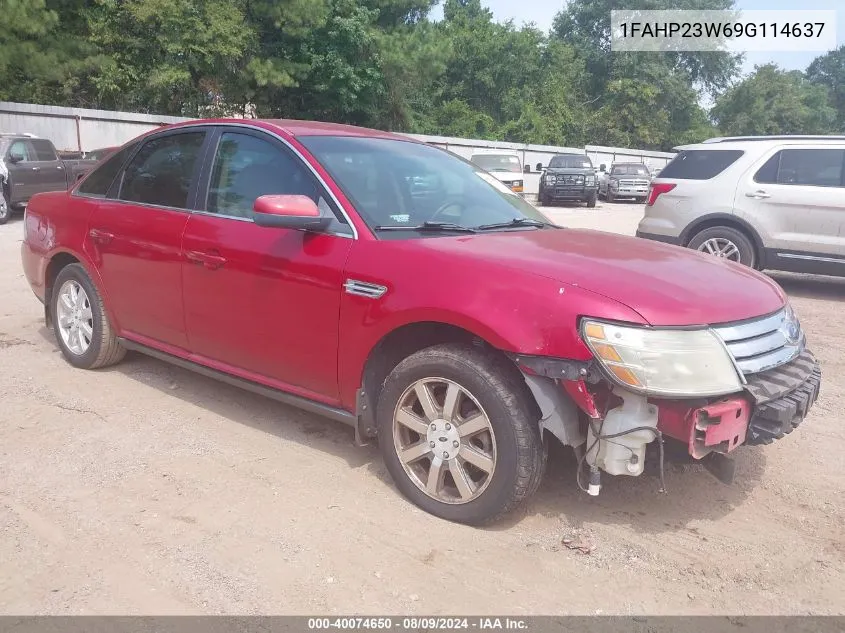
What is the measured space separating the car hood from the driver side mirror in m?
0.56

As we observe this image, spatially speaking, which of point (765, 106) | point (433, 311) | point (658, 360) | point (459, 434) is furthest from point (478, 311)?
point (765, 106)

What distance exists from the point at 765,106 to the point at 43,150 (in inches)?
2190

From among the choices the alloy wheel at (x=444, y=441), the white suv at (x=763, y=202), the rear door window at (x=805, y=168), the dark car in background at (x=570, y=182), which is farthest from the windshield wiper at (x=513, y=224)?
the dark car in background at (x=570, y=182)

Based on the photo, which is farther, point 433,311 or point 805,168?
point 805,168

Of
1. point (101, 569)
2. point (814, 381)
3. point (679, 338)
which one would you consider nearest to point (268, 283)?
point (101, 569)

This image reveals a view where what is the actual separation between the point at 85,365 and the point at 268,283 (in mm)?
2143

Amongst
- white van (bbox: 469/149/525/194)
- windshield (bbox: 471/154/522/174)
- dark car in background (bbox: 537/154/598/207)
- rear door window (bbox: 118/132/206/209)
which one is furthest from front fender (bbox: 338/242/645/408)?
dark car in background (bbox: 537/154/598/207)

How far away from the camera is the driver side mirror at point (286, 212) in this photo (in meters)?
3.38

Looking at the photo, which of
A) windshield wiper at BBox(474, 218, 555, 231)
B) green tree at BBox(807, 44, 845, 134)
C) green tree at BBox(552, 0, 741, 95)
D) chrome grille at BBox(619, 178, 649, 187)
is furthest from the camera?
green tree at BBox(807, 44, 845, 134)

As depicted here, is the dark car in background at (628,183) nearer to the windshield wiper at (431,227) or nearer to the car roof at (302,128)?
the car roof at (302,128)

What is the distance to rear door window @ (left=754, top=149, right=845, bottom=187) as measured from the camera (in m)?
8.12

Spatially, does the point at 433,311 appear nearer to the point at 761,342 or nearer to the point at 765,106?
the point at 761,342
